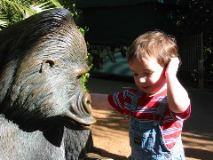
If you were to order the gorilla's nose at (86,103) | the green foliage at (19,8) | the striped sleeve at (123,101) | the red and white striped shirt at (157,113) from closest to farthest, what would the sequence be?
the gorilla's nose at (86,103)
the red and white striped shirt at (157,113)
the striped sleeve at (123,101)
the green foliage at (19,8)

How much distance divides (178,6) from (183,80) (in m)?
2.24

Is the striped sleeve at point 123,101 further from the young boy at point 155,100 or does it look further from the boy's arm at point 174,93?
the boy's arm at point 174,93

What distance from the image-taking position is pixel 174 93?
7.95 feet

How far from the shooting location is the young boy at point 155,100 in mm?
2467

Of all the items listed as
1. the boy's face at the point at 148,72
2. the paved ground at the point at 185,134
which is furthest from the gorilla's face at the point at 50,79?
the paved ground at the point at 185,134

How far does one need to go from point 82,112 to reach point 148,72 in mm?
766

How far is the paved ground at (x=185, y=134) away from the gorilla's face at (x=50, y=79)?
4288mm

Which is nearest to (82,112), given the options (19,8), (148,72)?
(148,72)

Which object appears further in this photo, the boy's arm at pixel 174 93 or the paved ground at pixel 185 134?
the paved ground at pixel 185 134

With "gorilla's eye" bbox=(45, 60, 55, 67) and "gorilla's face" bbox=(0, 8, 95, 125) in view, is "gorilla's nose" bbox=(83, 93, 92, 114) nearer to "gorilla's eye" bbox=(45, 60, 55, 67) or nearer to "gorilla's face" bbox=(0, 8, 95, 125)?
"gorilla's face" bbox=(0, 8, 95, 125)

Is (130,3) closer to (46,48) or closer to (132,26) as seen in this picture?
(132,26)

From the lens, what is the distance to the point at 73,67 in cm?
176

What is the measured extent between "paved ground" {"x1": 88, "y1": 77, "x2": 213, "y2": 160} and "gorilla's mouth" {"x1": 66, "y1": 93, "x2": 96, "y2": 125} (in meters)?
4.22

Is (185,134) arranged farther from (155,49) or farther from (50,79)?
(50,79)
